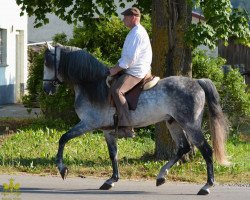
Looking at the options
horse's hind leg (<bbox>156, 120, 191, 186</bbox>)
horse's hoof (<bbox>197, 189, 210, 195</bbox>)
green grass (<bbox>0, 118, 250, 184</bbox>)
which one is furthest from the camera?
green grass (<bbox>0, 118, 250, 184</bbox>)

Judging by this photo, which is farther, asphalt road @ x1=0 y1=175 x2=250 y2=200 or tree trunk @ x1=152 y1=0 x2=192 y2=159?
tree trunk @ x1=152 y1=0 x2=192 y2=159

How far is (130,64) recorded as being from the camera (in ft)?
34.3

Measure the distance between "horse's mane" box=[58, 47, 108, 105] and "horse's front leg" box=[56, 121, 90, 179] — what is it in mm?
468

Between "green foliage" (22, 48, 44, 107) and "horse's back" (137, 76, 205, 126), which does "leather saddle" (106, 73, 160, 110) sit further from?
"green foliage" (22, 48, 44, 107)

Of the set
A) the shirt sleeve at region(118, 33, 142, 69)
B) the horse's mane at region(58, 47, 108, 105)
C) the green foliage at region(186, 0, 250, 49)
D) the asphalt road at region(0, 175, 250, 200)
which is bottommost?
the asphalt road at region(0, 175, 250, 200)

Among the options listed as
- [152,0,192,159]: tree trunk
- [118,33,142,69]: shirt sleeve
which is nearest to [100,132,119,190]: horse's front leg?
[118,33,142,69]: shirt sleeve

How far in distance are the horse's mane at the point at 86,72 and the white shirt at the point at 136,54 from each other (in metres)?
0.46

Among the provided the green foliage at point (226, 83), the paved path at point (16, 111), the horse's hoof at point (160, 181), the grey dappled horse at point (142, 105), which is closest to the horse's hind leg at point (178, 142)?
the grey dappled horse at point (142, 105)

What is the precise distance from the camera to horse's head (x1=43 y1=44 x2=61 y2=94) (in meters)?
10.9

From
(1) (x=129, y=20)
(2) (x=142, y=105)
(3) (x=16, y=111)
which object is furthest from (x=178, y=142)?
(3) (x=16, y=111)

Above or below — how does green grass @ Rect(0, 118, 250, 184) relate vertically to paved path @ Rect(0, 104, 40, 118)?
above

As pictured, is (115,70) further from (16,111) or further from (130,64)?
(16,111)

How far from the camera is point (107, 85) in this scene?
1070cm

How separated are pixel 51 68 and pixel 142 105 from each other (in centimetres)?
153
